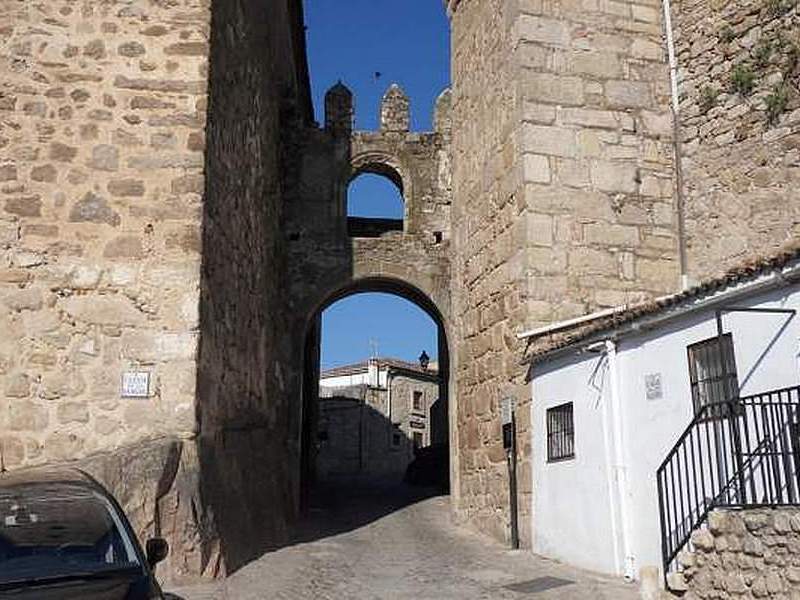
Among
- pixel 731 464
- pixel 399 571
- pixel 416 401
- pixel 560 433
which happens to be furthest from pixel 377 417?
pixel 731 464

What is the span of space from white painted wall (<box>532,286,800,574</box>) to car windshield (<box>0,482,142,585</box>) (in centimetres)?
463

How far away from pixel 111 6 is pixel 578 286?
594 centimetres

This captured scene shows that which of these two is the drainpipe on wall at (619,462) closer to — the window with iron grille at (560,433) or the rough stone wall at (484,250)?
the window with iron grille at (560,433)

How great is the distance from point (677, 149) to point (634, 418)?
4.86 m

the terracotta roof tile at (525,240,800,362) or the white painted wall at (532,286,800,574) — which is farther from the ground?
the terracotta roof tile at (525,240,800,362)

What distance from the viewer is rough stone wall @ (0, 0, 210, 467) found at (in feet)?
24.7

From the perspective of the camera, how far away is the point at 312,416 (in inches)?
752

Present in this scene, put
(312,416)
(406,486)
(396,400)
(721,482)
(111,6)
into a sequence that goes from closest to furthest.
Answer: (721,482), (111,6), (312,416), (406,486), (396,400)

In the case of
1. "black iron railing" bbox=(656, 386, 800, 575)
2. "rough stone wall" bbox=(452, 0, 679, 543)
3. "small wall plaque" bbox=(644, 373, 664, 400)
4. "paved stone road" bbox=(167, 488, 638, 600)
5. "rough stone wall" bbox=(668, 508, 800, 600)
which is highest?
"rough stone wall" bbox=(452, 0, 679, 543)

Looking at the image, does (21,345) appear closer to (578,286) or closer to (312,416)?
(578,286)

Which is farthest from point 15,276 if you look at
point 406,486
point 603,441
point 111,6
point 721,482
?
point 406,486

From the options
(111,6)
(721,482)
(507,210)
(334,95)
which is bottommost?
(721,482)

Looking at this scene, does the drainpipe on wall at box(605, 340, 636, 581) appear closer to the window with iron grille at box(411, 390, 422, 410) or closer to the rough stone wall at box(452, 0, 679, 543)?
the rough stone wall at box(452, 0, 679, 543)

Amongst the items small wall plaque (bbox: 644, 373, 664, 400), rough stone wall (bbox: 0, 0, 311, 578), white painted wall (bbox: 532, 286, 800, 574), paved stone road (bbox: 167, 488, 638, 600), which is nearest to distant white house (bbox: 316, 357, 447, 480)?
paved stone road (bbox: 167, 488, 638, 600)
